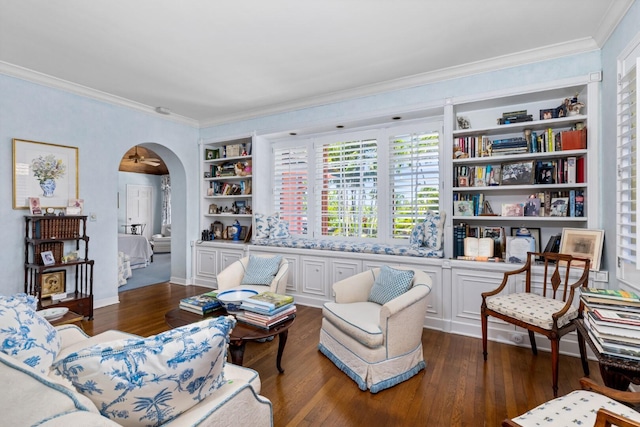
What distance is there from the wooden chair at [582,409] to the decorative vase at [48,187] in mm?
4659

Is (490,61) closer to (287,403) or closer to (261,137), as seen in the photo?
(261,137)

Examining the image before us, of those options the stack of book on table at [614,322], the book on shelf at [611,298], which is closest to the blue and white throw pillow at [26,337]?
the stack of book on table at [614,322]

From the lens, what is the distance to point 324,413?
77.0 inches

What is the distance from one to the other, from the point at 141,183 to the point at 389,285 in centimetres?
932

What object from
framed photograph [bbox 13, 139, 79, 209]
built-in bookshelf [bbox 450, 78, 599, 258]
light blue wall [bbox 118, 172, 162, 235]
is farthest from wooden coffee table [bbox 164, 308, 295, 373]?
light blue wall [bbox 118, 172, 162, 235]

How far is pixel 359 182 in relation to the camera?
4.27 m

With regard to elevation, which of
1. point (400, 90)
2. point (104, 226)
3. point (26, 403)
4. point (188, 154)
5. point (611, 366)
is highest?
Result: point (400, 90)

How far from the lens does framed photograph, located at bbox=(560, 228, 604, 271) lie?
2625 mm

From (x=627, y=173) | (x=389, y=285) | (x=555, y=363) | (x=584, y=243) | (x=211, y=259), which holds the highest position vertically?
(x=627, y=173)

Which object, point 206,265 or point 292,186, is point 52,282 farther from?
point 292,186

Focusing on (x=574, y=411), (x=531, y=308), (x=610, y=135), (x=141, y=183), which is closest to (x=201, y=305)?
(x=574, y=411)

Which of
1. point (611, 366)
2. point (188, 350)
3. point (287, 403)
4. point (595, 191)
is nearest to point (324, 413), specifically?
point (287, 403)

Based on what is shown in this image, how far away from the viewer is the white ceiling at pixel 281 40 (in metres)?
2.34

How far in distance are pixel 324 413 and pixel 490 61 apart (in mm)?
3461
